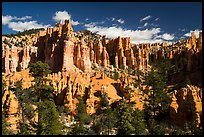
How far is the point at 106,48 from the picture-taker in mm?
81625

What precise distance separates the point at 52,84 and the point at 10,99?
8.50 meters

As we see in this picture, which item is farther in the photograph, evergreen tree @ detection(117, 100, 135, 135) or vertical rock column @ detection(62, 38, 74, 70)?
vertical rock column @ detection(62, 38, 74, 70)

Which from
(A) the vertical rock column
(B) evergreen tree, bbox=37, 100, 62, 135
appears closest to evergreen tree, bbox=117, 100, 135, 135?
(B) evergreen tree, bbox=37, 100, 62, 135

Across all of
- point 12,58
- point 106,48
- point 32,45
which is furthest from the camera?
point 106,48

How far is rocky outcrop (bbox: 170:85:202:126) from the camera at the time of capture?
81.8 ft

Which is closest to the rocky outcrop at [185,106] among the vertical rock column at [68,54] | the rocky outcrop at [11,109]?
the rocky outcrop at [11,109]

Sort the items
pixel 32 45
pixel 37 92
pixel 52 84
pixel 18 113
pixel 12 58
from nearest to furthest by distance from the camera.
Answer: pixel 18 113 → pixel 37 92 → pixel 52 84 → pixel 12 58 → pixel 32 45

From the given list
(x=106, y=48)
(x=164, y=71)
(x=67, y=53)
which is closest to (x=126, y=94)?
(x=67, y=53)

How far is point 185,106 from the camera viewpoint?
84.6ft

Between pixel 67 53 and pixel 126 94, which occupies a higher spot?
pixel 67 53

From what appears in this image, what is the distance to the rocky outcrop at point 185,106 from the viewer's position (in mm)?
24922

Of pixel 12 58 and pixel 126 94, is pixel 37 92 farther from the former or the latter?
pixel 12 58

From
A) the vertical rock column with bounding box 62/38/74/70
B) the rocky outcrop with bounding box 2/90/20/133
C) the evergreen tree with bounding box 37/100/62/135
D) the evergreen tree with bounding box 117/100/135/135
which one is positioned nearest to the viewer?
the evergreen tree with bounding box 37/100/62/135

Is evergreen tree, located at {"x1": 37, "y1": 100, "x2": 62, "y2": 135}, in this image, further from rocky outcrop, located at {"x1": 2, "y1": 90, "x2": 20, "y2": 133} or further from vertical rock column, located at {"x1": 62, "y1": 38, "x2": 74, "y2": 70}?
vertical rock column, located at {"x1": 62, "y1": 38, "x2": 74, "y2": 70}
